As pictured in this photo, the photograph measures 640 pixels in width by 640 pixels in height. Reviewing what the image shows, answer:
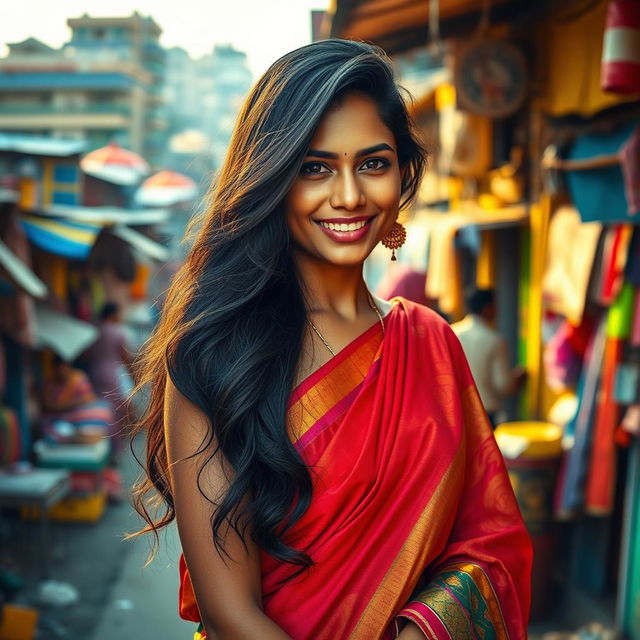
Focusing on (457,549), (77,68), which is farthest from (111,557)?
(77,68)

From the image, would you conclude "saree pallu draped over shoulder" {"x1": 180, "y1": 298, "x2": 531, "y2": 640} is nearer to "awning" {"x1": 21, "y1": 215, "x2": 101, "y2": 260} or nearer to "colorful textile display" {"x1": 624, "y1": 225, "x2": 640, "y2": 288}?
"colorful textile display" {"x1": 624, "y1": 225, "x2": 640, "y2": 288}

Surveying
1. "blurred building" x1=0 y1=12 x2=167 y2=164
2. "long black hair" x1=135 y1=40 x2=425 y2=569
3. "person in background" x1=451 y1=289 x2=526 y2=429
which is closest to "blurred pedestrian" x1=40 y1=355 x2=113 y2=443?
"person in background" x1=451 y1=289 x2=526 y2=429

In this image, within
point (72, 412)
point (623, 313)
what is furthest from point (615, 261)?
point (72, 412)

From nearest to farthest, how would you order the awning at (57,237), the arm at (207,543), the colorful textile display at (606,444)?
the arm at (207,543) < the colorful textile display at (606,444) < the awning at (57,237)

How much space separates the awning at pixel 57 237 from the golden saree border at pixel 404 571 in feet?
24.1

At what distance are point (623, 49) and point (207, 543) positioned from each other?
2611 millimetres

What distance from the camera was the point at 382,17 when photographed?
234 inches

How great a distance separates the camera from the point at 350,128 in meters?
1.88

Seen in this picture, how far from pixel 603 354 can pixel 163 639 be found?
123 inches

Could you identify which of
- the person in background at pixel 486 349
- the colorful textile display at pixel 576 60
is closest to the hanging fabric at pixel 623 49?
the colorful textile display at pixel 576 60

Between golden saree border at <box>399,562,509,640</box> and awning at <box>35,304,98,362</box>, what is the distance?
6.70m

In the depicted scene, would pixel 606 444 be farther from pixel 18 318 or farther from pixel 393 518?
A: pixel 18 318

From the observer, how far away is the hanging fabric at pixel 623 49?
340 centimetres

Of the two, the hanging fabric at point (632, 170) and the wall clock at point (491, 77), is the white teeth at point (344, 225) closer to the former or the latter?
the hanging fabric at point (632, 170)
